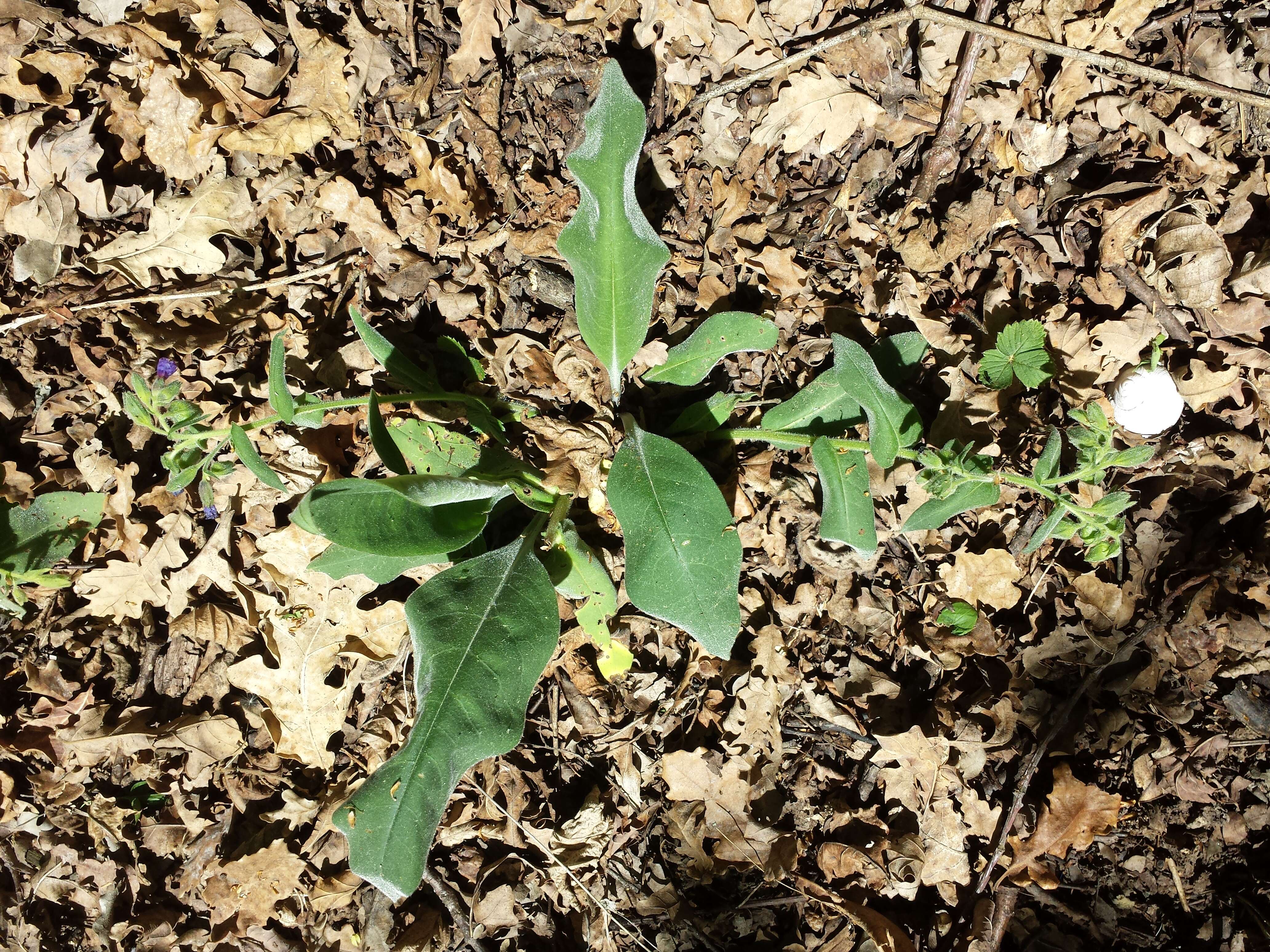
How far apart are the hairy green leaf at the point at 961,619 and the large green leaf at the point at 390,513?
1.83 m

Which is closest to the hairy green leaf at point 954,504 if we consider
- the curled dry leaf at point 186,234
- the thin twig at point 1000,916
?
the thin twig at point 1000,916

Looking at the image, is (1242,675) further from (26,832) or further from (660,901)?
(26,832)

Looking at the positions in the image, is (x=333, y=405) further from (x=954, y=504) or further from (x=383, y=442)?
(x=954, y=504)

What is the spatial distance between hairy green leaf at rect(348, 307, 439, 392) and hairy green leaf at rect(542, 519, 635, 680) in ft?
2.43

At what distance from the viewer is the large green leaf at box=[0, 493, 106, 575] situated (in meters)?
2.91

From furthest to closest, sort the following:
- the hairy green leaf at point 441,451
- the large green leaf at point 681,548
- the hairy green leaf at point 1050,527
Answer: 1. the hairy green leaf at point 441,451
2. the large green leaf at point 681,548
3. the hairy green leaf at point 1050,527

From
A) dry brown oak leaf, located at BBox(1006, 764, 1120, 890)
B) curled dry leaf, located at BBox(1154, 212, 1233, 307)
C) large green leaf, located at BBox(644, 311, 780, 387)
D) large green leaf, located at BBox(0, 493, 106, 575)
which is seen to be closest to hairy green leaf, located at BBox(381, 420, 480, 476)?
Result: large green leaf, located at BBox(644, 311, 780, 387)

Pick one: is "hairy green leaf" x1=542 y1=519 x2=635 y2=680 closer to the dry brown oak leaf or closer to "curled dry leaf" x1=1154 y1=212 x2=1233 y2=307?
the dry brown oak leaf

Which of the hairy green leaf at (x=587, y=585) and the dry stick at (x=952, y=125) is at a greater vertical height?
the dry stick at (x=952, y=125)

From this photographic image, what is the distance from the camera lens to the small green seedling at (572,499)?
7.31 ft

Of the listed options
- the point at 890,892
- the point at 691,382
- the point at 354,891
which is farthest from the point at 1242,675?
the point at 354,891

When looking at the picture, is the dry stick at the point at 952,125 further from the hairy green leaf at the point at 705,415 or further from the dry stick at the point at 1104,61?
the hairy green leaf at the point at 705,415

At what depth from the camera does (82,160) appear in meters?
2.99

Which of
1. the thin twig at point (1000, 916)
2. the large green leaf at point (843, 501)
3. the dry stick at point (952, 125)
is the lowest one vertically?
the thin twig at point (1000, 916)
